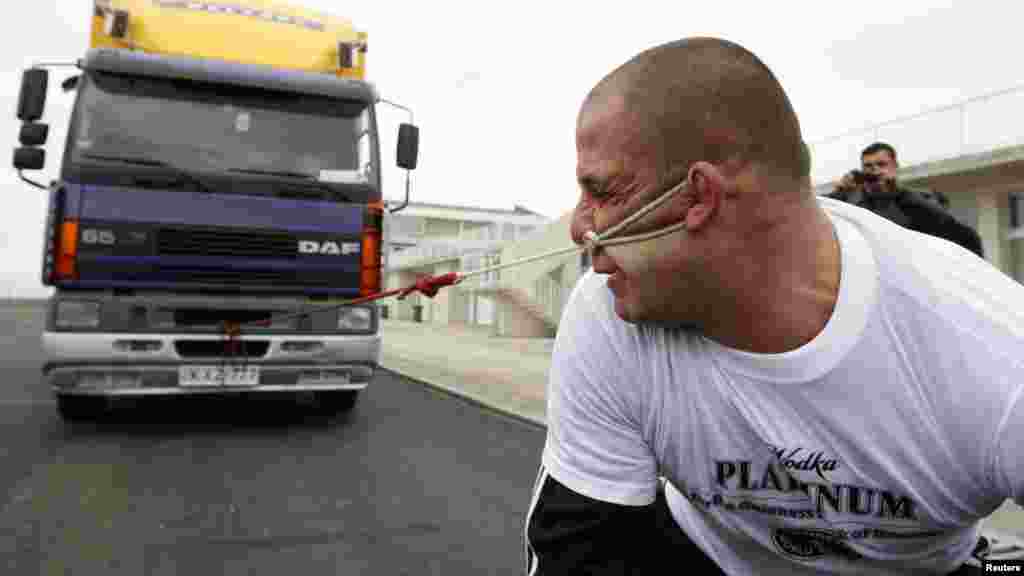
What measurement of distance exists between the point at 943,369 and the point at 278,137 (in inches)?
214

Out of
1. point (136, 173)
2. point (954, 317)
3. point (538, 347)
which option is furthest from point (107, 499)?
point (538, 347)

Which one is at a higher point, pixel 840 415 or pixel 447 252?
pixel 447 252

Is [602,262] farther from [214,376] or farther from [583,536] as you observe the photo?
[214,376]

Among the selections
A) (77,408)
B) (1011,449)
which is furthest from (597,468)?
(77,408)

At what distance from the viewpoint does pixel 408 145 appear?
6293mm

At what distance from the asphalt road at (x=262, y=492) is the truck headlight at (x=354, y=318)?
2.85 feet

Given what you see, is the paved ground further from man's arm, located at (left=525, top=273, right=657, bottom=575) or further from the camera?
man's arm, located at (left=525, top=273, right=657, bottom=575)

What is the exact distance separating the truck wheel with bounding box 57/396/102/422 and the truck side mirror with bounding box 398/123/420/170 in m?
3.26

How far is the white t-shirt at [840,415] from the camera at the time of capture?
3.68ft

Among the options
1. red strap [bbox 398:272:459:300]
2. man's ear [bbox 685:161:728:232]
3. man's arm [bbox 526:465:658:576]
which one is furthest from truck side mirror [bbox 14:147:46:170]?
man's ear [bbox 685:161:728:232]

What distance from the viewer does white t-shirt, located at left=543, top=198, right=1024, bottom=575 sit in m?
1.12

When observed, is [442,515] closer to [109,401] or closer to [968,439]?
[968,439]

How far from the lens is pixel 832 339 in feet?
3.85

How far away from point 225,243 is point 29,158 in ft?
6.09
